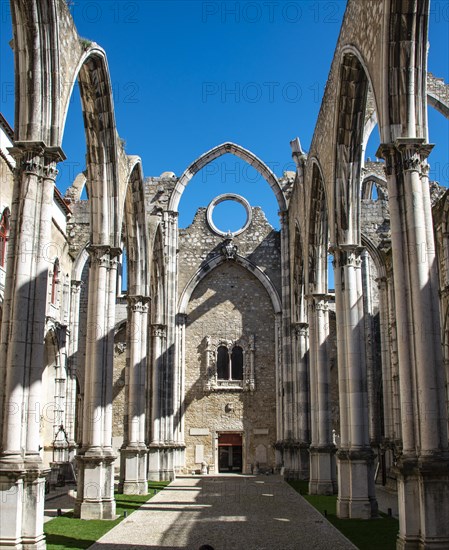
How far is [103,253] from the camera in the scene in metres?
14.6

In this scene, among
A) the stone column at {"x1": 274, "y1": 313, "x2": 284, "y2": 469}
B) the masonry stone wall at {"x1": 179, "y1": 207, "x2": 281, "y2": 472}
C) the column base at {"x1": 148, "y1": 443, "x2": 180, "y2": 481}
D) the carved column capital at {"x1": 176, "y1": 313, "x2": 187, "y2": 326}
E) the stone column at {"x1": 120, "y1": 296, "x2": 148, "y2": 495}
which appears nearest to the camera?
the stone column at {"x1": 120, "y1": 296, "x2": 148, "y2": 495}

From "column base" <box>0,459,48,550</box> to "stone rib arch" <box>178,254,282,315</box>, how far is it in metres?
19.5

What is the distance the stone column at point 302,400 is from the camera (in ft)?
75.6

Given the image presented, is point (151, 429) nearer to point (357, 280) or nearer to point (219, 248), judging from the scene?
point (219, 248)

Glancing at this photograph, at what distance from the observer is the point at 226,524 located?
12.4m

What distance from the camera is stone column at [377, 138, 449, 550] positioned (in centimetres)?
856

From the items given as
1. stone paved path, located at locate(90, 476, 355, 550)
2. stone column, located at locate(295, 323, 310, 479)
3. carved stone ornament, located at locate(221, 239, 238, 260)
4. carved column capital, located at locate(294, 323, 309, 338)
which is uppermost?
carved stone ornament, located at locate(221, 239, 238, 260)

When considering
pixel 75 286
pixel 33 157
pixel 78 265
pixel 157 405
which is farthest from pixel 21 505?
pixel 78 265

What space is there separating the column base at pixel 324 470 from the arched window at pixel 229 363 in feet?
34.2

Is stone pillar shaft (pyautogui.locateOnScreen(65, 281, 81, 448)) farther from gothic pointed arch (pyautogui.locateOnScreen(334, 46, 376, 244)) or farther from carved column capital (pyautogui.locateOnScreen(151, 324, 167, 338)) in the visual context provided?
gothic pointed arch (pyautogui.locateOnScreen(334, 46, 376, 244))

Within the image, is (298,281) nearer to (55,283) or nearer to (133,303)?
(133,303)

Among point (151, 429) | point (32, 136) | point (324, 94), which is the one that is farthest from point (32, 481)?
point (151, 429)

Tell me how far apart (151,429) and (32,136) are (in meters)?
15.9

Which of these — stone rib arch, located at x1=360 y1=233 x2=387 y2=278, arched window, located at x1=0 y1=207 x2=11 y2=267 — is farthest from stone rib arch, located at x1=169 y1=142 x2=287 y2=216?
arched window, located at x1=0 y1=207 x2=11 y2=267
